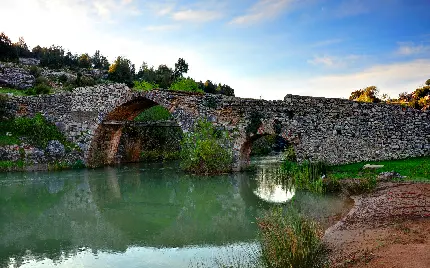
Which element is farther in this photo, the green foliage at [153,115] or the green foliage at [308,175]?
the green foliage at [153,115]

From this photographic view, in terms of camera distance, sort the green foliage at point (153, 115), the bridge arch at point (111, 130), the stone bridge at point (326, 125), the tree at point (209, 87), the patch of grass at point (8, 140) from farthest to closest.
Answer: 1. the tree at point (209, 87)
2. the green foliage at point (153, 115)
3. the bridge arch at point (111, 130)
4. the patch of grass at point (8, 140)
5. the stone bridge at point (326, 125)

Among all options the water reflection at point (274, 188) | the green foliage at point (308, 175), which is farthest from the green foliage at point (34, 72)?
the green foliage at point (308, 175)

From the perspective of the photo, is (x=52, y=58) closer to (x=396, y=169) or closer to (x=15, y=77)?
(x=15, y=77)

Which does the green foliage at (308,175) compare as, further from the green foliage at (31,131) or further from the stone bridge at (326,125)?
the green foliage at (31,131)

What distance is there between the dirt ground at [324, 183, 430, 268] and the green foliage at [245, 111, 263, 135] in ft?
22.4

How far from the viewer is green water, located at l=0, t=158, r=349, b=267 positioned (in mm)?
7098

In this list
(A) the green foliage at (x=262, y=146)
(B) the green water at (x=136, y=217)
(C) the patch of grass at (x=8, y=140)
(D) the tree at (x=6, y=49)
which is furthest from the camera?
(D) the tree at (x=6, y=49)

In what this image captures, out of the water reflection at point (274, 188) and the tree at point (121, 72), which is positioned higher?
A: the tree at point (121, 72)

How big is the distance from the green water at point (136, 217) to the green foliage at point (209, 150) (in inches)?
31.5

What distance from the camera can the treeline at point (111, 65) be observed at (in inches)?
1776

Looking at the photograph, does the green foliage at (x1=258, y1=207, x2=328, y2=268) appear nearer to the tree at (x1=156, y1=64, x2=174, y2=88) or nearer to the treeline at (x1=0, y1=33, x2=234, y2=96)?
the treeline at (x1=0, y1=33, x2=234, y2=96)

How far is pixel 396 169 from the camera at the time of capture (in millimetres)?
13789

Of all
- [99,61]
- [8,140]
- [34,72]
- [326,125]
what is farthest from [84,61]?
[326,125]

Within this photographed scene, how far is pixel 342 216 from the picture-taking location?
8867 millimetres
